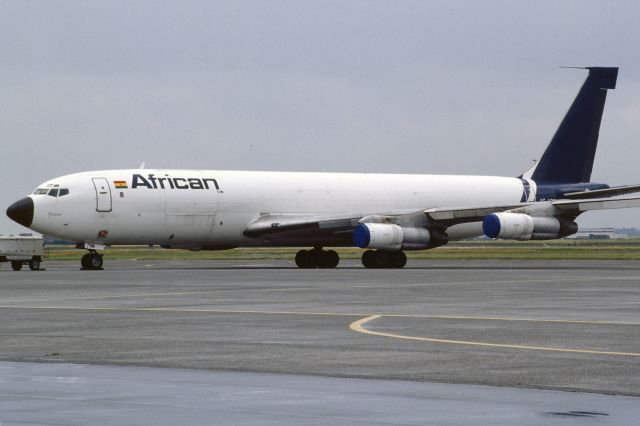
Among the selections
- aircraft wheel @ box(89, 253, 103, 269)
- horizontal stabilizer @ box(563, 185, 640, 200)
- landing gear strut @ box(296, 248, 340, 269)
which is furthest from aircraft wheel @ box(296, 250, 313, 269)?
horizontal stabilizer @ box(563, 185, 640, 200)

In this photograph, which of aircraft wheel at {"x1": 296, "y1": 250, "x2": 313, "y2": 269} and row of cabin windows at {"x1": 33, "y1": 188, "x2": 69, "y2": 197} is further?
aircraft wheel at {"x1": 296, "y1": 250, "x2": 313, "y2": 269}

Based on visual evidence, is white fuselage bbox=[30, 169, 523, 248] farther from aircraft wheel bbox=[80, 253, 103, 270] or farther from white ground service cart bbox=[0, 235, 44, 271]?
white ground service cart bbox=[0, 235, 44, 271]

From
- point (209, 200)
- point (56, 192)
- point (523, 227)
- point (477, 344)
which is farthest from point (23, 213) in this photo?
point (477, 344)

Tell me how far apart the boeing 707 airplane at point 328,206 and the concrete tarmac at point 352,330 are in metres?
18.0

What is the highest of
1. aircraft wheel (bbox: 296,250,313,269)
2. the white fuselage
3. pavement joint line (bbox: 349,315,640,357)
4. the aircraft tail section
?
the aircraft tail section

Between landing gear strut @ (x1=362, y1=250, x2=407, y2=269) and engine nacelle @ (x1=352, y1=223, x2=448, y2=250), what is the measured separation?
1.14 m

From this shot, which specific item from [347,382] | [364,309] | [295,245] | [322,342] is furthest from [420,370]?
[295,245]

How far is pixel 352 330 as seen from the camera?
22734 millimetres

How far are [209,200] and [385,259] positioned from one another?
9.60 m

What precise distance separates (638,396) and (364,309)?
52.6ft

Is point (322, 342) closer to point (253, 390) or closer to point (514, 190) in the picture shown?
point (253, 390)

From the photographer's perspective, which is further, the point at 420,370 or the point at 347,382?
the point at 420,370

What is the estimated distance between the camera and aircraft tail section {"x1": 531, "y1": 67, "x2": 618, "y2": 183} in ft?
239

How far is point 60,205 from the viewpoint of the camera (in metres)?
58.5
